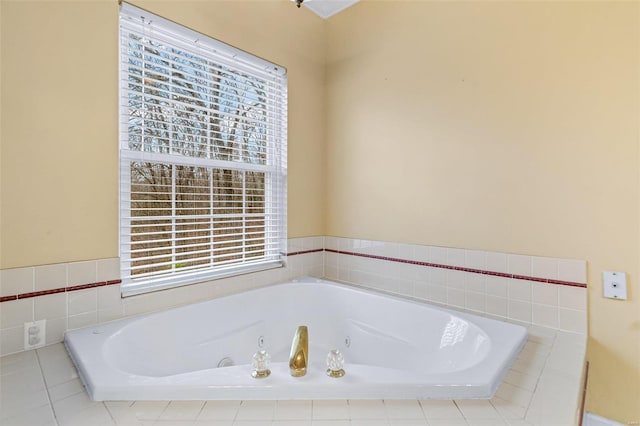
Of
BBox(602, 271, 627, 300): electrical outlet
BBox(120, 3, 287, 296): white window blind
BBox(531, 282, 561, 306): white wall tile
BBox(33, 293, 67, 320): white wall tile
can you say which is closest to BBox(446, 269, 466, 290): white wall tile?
BBox(531, 282, 561, 306): white wall tile

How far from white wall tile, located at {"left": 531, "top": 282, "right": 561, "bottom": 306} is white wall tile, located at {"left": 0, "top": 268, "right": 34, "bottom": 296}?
232 centimetres

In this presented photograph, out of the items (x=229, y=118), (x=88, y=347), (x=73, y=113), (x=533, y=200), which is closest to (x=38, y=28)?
(x=73, y=113)

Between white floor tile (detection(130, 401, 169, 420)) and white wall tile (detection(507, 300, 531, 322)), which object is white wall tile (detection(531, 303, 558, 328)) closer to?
white wall tile (detection(507, 300, 531, 322))

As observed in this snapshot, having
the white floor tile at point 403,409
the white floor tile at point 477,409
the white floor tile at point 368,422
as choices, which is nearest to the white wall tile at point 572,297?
the white floor tile at point 477,409

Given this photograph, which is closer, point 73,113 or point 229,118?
point 73,113

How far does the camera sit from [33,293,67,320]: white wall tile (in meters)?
1.31

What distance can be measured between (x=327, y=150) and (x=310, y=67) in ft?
2.15

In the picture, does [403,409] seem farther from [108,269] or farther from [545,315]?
[108,269]

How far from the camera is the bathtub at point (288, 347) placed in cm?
98

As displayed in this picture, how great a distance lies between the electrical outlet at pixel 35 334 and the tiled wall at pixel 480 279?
1.76m

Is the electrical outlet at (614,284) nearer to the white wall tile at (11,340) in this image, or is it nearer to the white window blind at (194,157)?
the white window blind at (194,157)

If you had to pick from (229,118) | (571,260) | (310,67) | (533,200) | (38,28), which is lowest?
(571,260)

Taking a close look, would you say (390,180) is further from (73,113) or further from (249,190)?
(73,113)

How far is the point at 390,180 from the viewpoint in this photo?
7.03 ft
